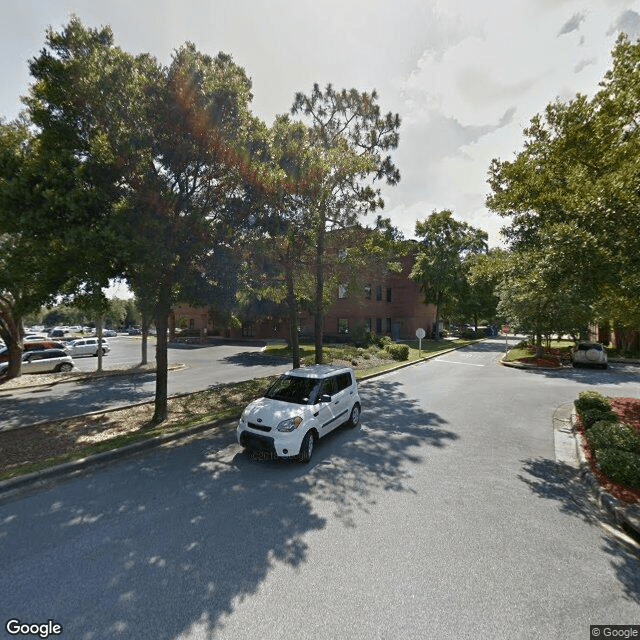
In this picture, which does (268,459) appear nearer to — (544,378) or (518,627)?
(518,627)

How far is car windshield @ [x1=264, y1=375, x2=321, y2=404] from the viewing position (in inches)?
322

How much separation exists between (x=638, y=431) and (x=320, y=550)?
31.1 feet

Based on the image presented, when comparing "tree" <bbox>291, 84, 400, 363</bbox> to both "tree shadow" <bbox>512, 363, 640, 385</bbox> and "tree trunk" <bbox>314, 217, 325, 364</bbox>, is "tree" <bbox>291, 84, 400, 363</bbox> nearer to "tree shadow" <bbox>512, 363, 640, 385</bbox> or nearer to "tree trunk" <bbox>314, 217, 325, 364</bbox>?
"tree trunk" <bbox>314, 217, 325, 364</bbox>

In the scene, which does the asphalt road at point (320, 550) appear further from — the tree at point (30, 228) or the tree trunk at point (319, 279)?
the tree trunk at point (319, 279)

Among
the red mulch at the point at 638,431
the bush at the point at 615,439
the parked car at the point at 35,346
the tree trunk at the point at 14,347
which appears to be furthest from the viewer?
the parked car at the point at 35,346

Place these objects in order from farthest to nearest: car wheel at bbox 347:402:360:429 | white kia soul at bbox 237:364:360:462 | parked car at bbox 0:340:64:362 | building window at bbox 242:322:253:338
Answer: building window at bbox 242:322:253:338, parked car at bbox 0:340:64:362, car wheel at bbox 347:402:360:429, white kia soul at bbox 237:364:360:462

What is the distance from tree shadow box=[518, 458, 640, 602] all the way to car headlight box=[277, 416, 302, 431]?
4790 mm

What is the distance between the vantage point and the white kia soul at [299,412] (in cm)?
716

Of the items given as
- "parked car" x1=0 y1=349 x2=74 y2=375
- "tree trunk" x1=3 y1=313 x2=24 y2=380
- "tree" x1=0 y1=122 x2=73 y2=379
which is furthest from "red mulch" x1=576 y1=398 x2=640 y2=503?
"parked car" x1=0 y1=349 x2=74 y2=375

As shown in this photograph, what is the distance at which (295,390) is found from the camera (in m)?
8.51

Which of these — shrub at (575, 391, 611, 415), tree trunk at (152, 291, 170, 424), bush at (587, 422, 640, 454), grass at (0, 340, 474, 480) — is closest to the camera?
bush at (587, 422, 640, 454)

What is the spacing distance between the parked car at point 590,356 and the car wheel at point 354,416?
777 inches

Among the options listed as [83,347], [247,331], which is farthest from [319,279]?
[247,331]

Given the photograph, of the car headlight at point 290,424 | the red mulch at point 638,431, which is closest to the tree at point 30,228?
the car headlight at point 290,424
